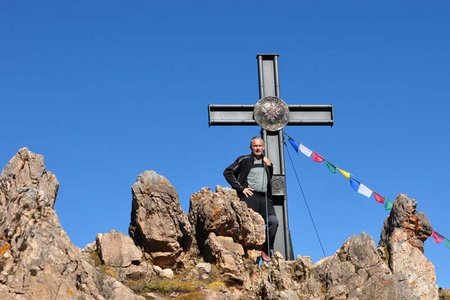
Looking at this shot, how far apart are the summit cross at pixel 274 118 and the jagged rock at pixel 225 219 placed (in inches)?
164

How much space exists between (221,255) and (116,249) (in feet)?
8.98

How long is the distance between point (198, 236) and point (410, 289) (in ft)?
18.7

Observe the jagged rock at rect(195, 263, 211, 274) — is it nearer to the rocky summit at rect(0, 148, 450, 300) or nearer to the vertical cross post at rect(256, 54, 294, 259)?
the rocky summit at rect(0, 148, 450, 300)

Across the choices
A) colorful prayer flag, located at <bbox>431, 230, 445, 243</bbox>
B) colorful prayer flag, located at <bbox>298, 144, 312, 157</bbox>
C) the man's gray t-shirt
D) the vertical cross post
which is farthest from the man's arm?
colorful prayer flag, located at <bbox>431, 230, 445, 243</bbox>

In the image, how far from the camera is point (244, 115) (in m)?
30.1

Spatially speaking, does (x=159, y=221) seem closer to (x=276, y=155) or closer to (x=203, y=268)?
(x=203, y=268)

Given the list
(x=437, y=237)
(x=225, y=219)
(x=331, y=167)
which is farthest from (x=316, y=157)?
(x=225, y=219)

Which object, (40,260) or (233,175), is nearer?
(40,260)

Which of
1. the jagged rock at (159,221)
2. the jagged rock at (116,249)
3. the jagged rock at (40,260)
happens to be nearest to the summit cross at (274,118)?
the jagged rock at (159,221)

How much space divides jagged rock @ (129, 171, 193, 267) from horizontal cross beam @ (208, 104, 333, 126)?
21.4ft

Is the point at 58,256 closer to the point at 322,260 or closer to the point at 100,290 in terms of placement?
the point at 100,290

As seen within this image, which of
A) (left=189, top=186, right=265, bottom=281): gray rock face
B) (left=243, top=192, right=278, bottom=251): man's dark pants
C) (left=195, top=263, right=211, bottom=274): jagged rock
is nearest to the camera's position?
(left=195, top=263, right=211, bottom=274): jagged rock

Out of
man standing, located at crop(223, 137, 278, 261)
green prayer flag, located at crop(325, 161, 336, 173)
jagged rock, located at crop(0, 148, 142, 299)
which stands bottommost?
jagged rock, located at crop(0, 148, 142, 299)

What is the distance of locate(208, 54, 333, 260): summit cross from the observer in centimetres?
2898
